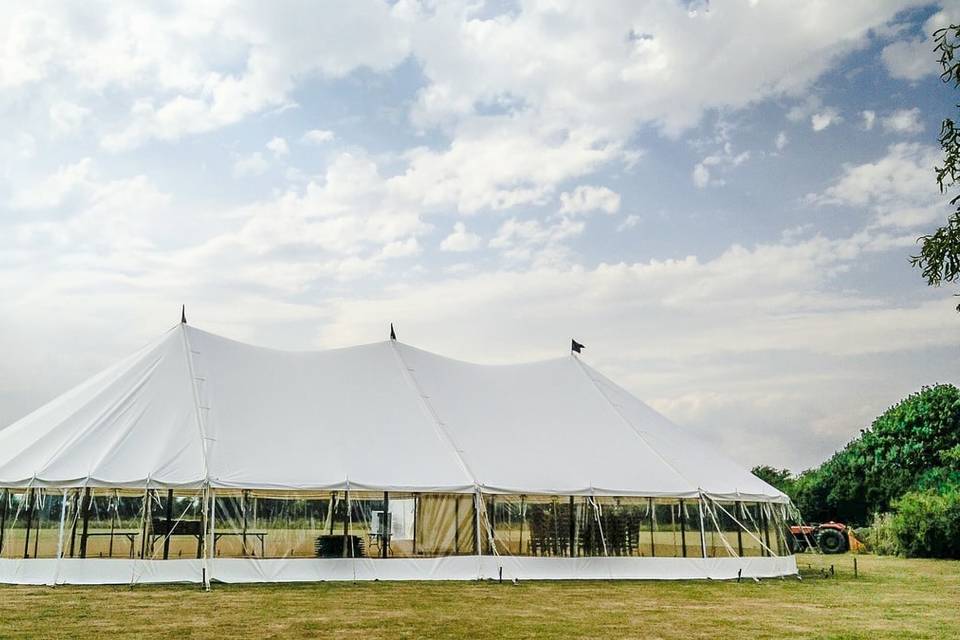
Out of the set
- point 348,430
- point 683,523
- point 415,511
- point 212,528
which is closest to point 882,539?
point 683,523

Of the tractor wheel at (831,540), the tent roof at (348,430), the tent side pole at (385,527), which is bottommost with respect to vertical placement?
the tractor wheel at (831,540)

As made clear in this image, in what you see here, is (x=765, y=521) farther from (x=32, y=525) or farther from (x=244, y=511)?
(x=32, y=525)

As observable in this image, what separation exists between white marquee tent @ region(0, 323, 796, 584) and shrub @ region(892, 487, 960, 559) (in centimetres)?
759

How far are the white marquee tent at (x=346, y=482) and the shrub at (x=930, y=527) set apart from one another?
24.9 feet

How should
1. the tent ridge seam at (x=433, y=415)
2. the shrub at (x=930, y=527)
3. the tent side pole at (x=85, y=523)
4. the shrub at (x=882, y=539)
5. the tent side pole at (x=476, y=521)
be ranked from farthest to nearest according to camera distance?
1. the shrub at (x=882, y=539)
2. the shrub at (x=930, y=527)
3. the tent ridge seam at (x=433, y=415)
4. the tent side pole at (x=476, y=521)
5. the tent side pole at (x=85, y=523)

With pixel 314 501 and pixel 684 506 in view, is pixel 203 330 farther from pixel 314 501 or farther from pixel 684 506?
pixel 684 506

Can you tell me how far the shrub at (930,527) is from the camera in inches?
888

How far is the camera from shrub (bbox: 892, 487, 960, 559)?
22.6m

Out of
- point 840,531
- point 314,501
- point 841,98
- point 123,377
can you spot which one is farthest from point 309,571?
point 840,531

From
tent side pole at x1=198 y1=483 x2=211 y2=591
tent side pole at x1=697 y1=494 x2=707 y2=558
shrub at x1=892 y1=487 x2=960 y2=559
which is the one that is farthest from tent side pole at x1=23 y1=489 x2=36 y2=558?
shrub at x1=892 y1=487 x2=960 y2=559

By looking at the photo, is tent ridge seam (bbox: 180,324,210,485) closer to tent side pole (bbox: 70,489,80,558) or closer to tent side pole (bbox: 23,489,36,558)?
tent side pole (bbox: 70,489,80,558)

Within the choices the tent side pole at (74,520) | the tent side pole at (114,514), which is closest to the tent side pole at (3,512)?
the tent side pole at (74,520)

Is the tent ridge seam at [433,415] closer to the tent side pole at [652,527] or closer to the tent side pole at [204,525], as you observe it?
the tent side pole at [652,527]

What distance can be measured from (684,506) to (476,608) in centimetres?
573
